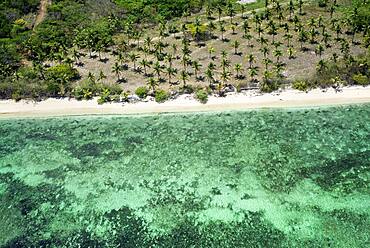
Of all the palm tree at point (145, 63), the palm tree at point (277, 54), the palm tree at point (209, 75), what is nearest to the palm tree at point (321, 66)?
the palm tree at point (277, 54)

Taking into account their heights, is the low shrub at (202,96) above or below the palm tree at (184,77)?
below

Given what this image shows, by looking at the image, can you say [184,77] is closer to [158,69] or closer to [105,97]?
[158,69]

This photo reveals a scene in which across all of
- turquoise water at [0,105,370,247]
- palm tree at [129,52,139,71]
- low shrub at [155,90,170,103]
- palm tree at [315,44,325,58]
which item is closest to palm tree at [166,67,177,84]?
low shrub at [155,90,170,103]

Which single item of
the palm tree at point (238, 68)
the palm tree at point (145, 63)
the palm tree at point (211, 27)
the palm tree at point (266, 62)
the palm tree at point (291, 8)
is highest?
the palm tree at point (291, 8)

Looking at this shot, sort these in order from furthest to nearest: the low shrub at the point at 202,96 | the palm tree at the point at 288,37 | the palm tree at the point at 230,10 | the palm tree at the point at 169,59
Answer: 1. the palm tree at the point at 230,10
2. the palm tree at the point at 288,37
3. the palm tree at the point at 169,59
4. the low shrub at the point at 202,96

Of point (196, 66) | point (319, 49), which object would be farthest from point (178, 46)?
point (319, 49)

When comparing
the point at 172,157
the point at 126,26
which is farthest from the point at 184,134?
the point at 126,26

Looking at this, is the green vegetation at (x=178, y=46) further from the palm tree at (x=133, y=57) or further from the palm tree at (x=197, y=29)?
the palm tree at (x=197, y=29)
